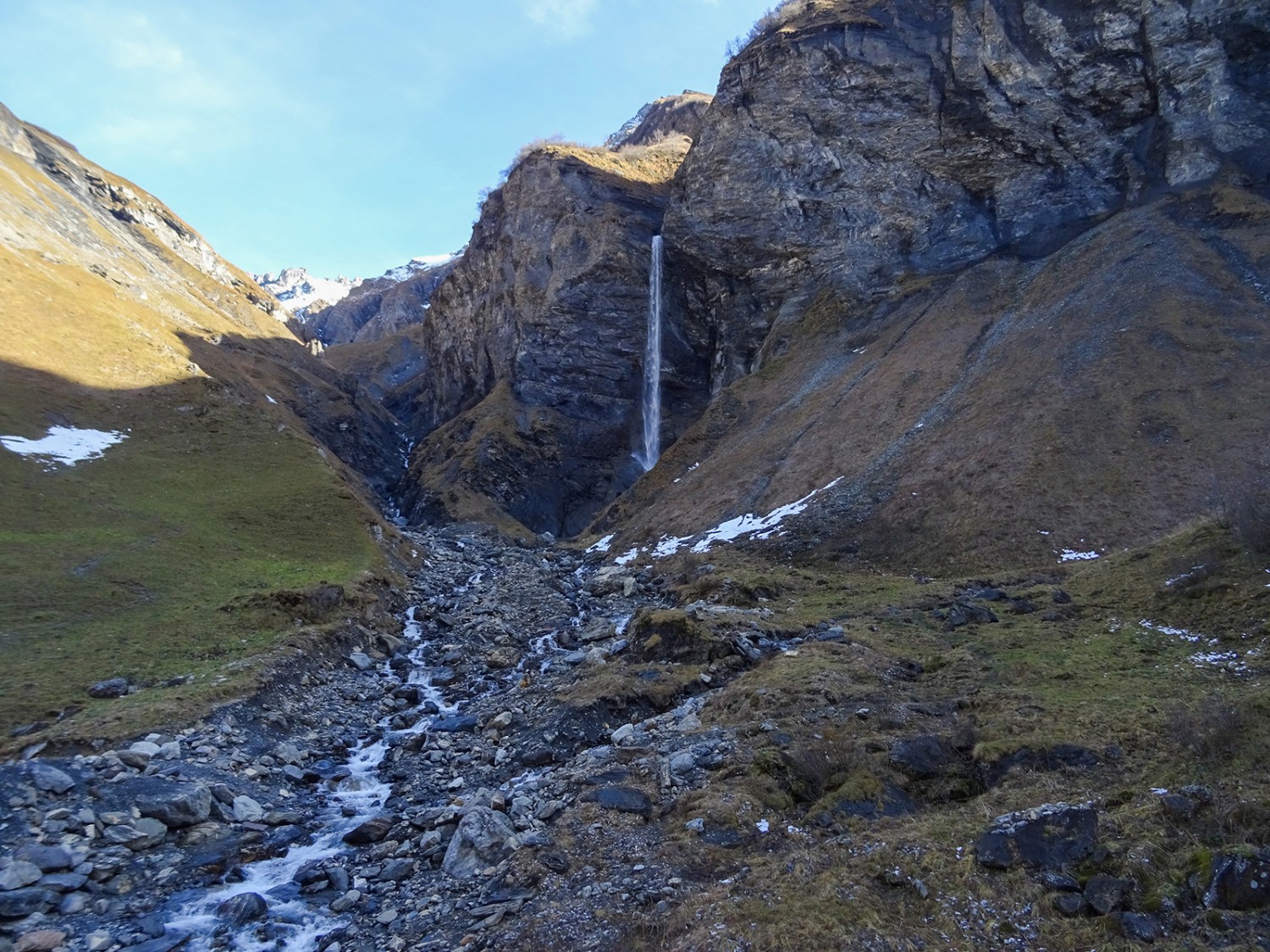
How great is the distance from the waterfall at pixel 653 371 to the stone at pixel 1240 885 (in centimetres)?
6097

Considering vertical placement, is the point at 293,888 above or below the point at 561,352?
below

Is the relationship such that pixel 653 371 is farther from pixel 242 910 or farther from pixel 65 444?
pixel 242 910

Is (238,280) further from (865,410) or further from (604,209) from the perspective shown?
(865,410)

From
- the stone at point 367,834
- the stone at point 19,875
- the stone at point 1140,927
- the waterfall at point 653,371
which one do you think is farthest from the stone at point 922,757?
the waterfall at point 653,371

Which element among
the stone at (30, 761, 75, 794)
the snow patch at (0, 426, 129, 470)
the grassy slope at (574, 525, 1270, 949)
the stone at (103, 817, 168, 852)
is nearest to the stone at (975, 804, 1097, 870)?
the grassy slope at (574, 525, 1270, 949)

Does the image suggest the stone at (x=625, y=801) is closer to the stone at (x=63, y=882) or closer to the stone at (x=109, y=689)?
the stone at (x=63, y=882)

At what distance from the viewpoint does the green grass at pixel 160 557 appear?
61.5 feet

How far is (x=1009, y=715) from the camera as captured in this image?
13.4 meters

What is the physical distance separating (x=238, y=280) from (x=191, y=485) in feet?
291

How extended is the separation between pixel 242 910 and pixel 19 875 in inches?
127

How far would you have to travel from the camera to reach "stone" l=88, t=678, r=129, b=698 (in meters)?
17.8

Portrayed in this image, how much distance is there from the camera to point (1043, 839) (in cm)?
873

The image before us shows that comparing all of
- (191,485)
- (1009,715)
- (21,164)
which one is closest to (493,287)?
(21,164)

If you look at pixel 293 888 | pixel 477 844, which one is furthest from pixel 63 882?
pixel 477 844
